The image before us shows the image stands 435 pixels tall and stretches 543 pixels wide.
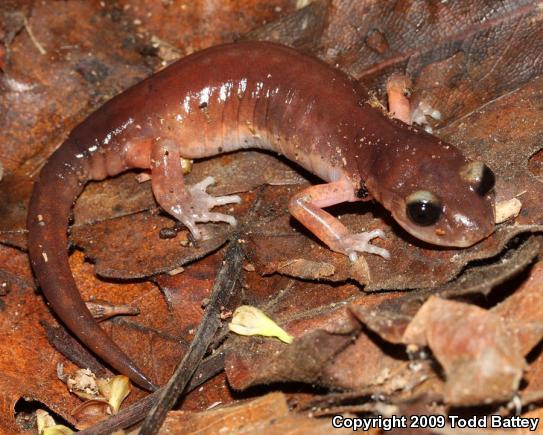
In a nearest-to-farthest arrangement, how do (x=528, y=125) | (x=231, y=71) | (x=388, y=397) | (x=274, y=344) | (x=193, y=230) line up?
1. (x=388, y=397)
2. (x=274, y=344)
3. (x=528, y=125)
4. (x=193, y=230)
5. (x=231, y=71)

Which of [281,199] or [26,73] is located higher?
[26,73]

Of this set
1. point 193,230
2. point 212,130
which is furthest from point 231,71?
point 193,230

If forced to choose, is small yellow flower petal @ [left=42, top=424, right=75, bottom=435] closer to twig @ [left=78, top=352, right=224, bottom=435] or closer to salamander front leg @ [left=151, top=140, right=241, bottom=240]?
twig @ [left=78, top=352, right=224, bottom=435]

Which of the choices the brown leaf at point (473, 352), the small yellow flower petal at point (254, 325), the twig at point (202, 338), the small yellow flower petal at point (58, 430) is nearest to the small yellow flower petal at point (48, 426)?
the small yellow flower petal at point (58, 430)

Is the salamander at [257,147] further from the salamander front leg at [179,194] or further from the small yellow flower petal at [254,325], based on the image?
the small yellow flower petal at [254,325]

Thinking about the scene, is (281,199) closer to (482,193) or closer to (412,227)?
(412,227)

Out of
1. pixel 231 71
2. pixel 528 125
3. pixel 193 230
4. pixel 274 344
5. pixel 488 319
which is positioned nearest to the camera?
pixel 488 319

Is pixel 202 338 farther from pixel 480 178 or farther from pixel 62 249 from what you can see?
pixel 480 178
